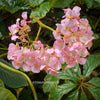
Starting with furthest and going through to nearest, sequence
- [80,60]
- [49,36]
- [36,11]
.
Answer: [49,36]
[36,11]
[80,60]

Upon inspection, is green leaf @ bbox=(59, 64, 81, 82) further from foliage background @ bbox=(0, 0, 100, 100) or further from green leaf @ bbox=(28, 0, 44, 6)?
green leaf @ bbox=(28, 0, 44, 6)

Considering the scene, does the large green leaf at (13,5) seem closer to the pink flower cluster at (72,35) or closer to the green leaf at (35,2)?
the green leaf at (35,2)

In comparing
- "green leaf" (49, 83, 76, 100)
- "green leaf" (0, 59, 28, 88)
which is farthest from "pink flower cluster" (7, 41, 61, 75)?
"green leaf" (49, 83, 76, 100)

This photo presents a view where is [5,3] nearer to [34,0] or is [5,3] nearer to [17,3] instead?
[17,3]

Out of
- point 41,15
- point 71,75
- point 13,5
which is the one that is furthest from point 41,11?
point 71,75

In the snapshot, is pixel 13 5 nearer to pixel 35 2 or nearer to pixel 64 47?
pixel 35 2

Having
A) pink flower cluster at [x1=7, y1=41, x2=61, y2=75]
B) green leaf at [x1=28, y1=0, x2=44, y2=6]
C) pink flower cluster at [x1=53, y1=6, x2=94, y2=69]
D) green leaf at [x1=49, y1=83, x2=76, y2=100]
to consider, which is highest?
green leaf at [x1=28, y1=0, x2=44, y2=6]

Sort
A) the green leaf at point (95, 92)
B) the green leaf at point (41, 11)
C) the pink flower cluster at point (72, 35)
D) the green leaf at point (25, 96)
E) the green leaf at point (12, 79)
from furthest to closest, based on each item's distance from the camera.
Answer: the green leaf at point (25, 96)
the green leaf at point (41, 11)
the green leaf at point (95, 92)
the green leaf at point (12, 79)
the pink flower cluster at point (72, 35)

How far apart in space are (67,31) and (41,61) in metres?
0.16

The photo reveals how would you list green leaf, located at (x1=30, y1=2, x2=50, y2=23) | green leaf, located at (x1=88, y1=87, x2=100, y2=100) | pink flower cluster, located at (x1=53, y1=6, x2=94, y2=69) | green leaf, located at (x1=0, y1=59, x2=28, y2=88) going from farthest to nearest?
1. green leaf, located at (x1=30, y1=2, x2=50, y2=23)
2. green leaf, located at (x1=88, y1=87, x2=100, y2=100)
3. green leaf, located at (x1=0, y1=59, x2=28, y2=88)
4. pink flower cluster, located at (x1=53, y1=6, x2=94, y2=69)

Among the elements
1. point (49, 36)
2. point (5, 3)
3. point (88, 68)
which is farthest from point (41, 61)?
point (49, 36)

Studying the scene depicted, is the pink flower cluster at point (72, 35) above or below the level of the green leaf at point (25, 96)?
above

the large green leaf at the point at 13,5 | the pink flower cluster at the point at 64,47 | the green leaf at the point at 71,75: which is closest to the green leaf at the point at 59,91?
the green leaf at the point at 71,75

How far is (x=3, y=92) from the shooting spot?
1.98ft
